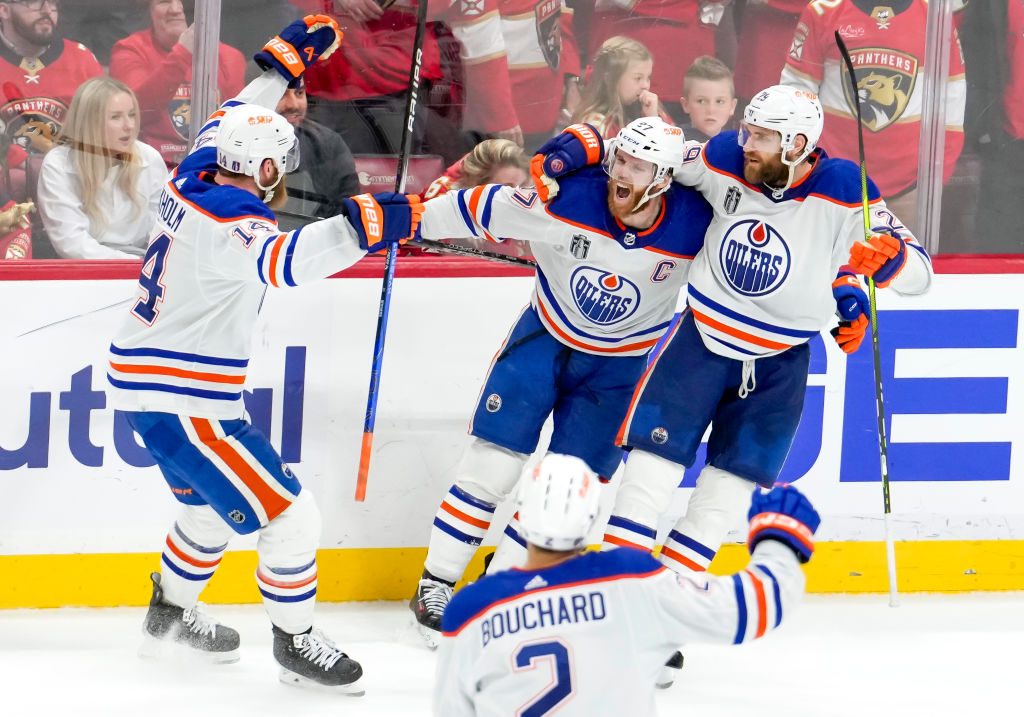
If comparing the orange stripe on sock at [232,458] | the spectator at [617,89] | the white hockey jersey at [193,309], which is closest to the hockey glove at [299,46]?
the white hockey jersey at [193,309]

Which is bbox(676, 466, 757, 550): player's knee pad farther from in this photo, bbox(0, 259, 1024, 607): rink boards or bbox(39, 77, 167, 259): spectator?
bbox(39, 77, 167, 259): spectator

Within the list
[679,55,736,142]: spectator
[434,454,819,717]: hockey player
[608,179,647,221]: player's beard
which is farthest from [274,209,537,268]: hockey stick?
[434,454,819,717]: hockey player

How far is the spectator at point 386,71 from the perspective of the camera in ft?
13.0

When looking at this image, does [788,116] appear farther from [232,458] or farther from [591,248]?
[232,458]

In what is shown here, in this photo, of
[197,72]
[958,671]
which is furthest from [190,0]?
[958,671]

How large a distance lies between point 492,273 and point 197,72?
1.10 metres

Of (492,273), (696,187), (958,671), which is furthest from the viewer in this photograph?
(492,273)

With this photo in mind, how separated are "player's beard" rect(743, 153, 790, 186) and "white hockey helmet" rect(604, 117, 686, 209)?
0.63 ft

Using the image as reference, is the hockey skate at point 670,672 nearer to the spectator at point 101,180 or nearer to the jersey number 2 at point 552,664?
the jersey number 2 at point 552,664

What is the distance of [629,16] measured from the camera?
13.2ft

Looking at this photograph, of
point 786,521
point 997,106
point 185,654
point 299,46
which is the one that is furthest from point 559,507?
point 997,106

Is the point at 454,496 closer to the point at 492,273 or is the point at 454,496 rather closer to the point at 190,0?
the point at 492,273

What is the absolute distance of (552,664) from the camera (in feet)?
6.30

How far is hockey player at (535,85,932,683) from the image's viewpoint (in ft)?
10.8
